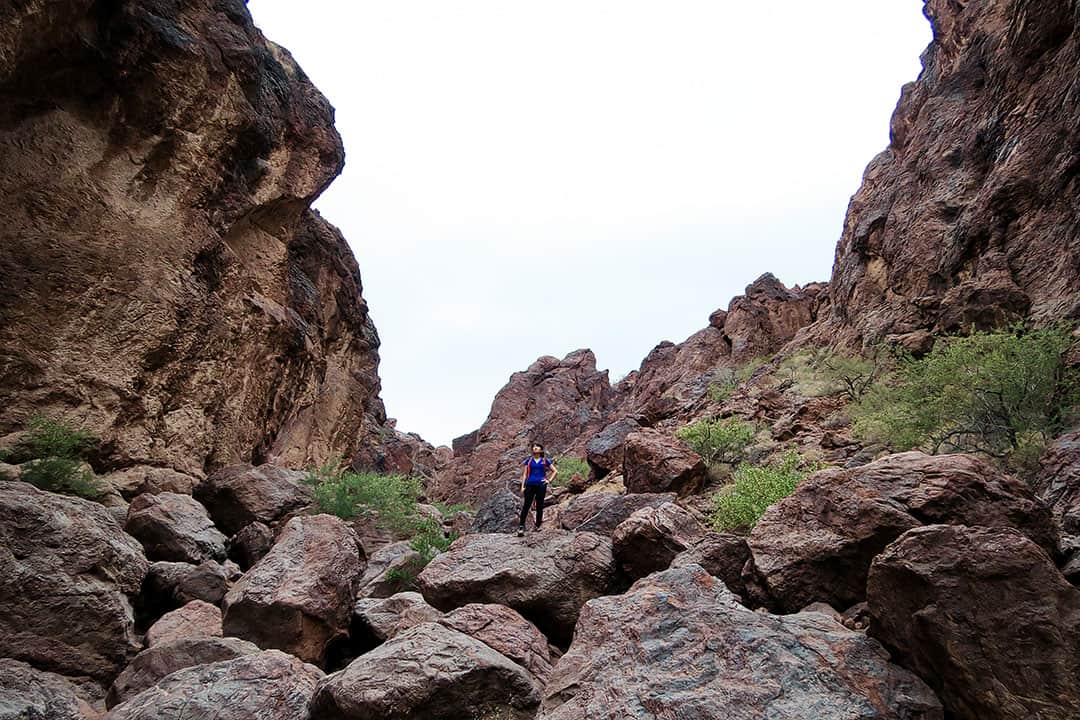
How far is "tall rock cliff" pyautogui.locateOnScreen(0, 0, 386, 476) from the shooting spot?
13.4m

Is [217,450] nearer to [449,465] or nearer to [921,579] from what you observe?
[921,579]

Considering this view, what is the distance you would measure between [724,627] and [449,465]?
146ft

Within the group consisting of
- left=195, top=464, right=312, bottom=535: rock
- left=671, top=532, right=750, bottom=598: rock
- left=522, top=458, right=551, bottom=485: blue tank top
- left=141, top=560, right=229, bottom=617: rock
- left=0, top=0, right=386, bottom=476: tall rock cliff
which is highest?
left=0, top=0, right=386, bottom=476: tall rock cliff

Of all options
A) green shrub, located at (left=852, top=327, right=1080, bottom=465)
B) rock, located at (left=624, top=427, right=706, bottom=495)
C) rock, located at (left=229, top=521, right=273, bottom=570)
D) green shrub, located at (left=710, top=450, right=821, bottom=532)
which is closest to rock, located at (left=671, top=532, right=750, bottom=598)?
green shrub, located at (left=710, top=450, right=821, bottom=532)

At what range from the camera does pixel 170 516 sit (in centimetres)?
1235

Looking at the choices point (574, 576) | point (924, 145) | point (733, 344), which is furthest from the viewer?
point (733, 344)

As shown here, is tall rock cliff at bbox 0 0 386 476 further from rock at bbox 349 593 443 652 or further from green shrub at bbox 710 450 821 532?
green shrub at bbox 710 450 821 532

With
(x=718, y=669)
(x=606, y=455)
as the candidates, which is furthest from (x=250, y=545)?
(x=606, y=455)

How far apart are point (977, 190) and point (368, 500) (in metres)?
21.4

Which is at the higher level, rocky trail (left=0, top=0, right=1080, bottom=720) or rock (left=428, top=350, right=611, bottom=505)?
rock (left=428, top=350, right=611, bottom=505)

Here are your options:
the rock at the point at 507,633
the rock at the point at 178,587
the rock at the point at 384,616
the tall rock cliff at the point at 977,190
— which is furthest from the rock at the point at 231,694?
the tall rock cliff at the point at 977,190

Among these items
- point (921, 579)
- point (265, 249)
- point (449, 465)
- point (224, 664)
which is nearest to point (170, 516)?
point (224, 664)

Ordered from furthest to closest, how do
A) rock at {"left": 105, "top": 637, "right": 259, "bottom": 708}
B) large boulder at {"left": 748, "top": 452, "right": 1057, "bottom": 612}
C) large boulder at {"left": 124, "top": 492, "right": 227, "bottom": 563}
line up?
large boulder at {"left": 124, "top": 492, "right": 227, "bottom": 563} → rock at {"left": 105, "top": 637, "right": 259, "bottom": 708} → large boulder at {"left": 748, "top": 452, "right": 1057, "bottom": 612}

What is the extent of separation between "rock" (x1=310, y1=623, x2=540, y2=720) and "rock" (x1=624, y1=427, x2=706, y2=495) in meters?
8.59
